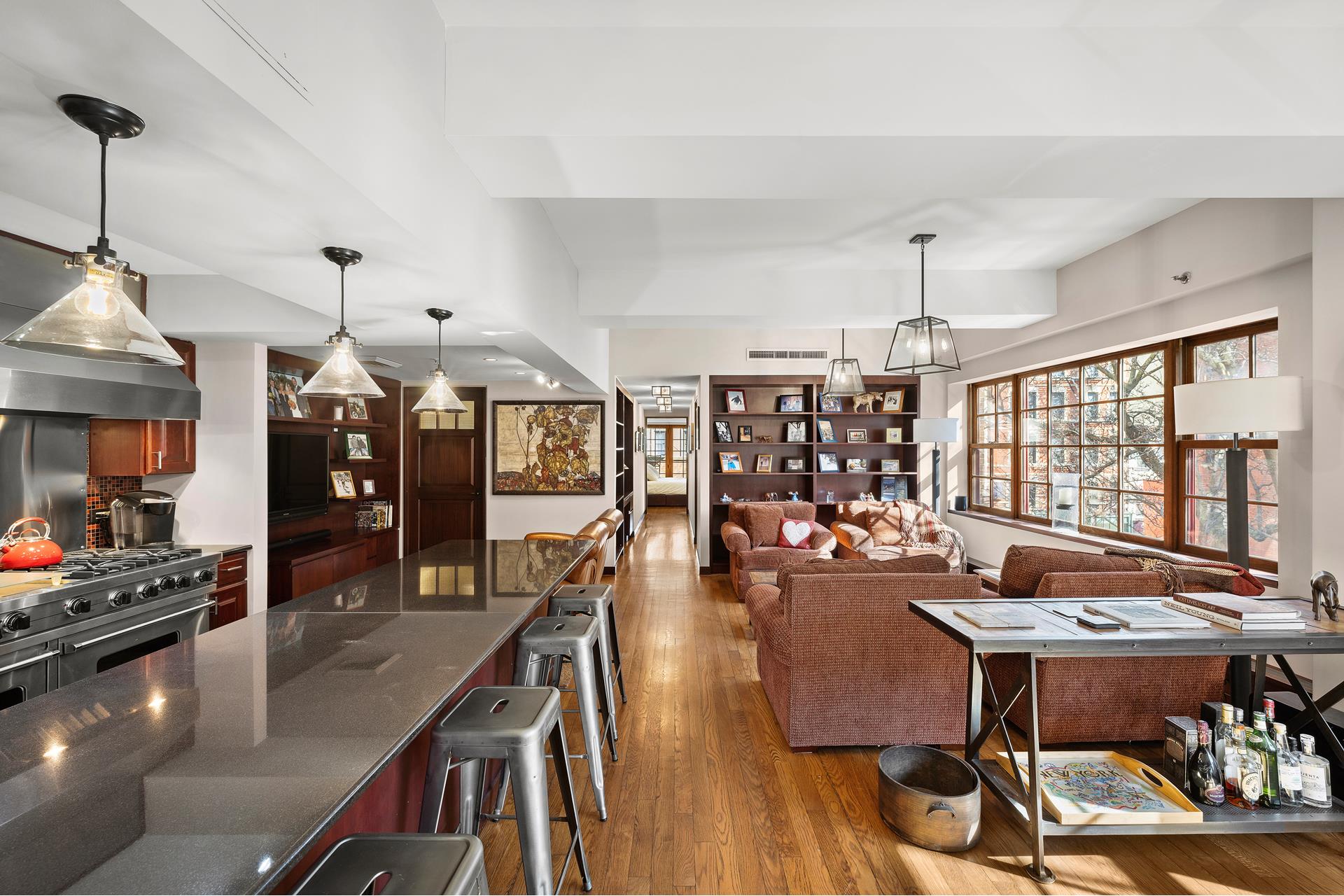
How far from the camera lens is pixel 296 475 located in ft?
15.9

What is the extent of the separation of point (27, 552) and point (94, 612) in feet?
1.28

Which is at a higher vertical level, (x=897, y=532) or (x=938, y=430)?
(x=938, y=430)

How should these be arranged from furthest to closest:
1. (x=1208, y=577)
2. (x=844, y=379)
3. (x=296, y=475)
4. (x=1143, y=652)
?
(x=844, y=379) < (x=296, y=475) < (x=1208, y=577) < (x=1143, y=652)

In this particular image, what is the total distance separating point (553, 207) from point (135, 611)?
112 inches

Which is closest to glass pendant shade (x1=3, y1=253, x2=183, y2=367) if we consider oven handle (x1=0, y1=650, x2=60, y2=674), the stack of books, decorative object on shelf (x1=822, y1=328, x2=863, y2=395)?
oven handle (x1=0, y1=650, x2=60, y2=674)

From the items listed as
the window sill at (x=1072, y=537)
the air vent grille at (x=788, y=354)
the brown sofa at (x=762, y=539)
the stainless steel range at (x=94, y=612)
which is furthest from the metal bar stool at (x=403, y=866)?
the air vent grille at (x=788, y=354)

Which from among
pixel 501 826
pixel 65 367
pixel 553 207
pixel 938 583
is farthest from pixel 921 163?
pixel 65 367

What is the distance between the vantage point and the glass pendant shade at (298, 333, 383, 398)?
2312 mm

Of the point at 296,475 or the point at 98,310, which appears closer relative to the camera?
the point at 98,310

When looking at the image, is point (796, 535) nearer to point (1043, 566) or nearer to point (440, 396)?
point (1043, 566)

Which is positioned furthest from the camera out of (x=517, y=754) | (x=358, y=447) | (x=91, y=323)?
(x=358, y=447)

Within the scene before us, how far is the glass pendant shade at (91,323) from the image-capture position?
Result: 1.30 metres

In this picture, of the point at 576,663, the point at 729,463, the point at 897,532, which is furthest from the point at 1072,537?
the point at 576,663

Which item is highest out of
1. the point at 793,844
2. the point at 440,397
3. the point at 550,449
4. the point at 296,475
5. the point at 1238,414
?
the point at 440,397
